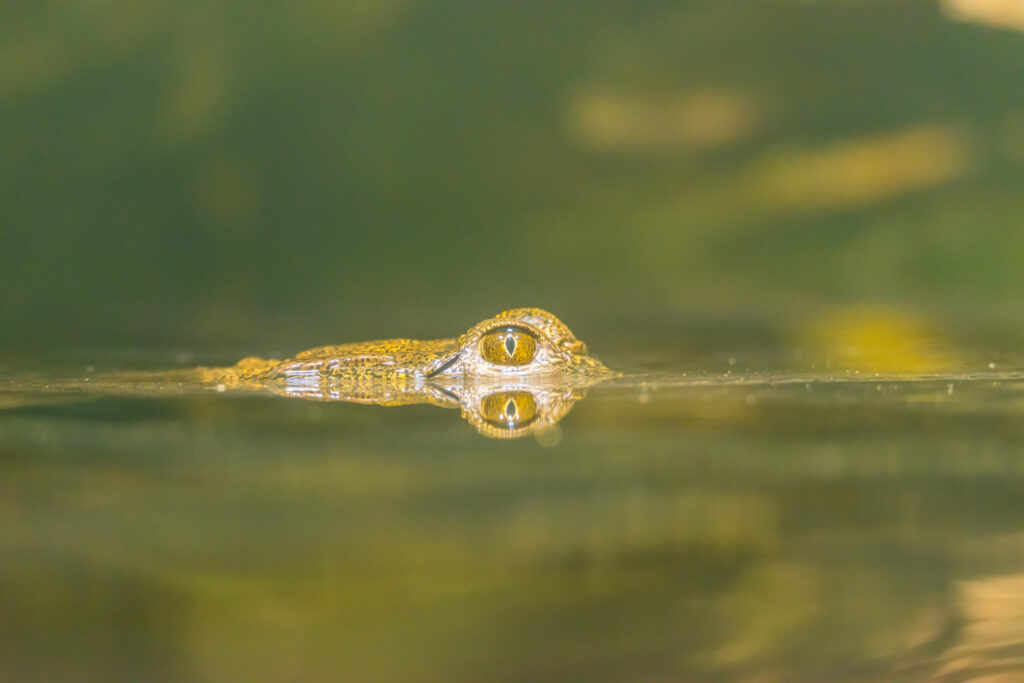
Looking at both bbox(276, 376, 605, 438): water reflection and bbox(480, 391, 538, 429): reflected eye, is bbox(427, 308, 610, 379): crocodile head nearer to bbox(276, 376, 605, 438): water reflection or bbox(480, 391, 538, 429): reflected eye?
bbox(276, 376, 605, 438): water reflection

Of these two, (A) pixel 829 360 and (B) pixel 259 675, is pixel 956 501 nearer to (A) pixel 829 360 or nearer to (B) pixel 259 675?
(B) pixel 259 675

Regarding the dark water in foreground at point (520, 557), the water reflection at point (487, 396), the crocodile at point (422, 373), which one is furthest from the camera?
the crocodile at point (422, 373)

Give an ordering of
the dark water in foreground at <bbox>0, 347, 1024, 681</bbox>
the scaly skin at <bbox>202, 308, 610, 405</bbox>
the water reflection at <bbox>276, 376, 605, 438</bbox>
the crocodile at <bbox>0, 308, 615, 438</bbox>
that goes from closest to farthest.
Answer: the dark water in foreground at <bbox>0, 347, 1024, 681</bbox>
the water reflection at <bbox>276, 376, 605, 438</bbox>
the crocodile at <bbox>0, 308, 615, 438</bbox>
the scaly skin at <bbox>202, 308, 610, 405</bbox>

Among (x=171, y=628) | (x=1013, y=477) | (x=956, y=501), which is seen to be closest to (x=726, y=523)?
(x=956, y=501)

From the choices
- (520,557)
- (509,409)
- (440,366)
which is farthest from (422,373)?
(520,557)

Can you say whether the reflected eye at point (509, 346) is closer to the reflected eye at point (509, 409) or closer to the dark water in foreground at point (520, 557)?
the reflected eye at point (509, 409)

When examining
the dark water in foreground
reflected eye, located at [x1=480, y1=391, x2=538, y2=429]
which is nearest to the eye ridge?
reflected eye, located at [x1=480, y1=391, x2=538, y2=429]

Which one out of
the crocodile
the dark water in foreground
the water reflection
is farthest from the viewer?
the crocodile

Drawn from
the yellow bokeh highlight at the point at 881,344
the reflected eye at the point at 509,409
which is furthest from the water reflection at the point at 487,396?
the yellow bokeh highlight at the point at 881,344
